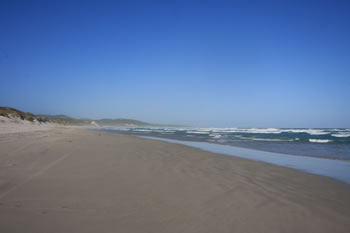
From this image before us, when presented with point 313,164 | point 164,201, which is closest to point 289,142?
point 313,164

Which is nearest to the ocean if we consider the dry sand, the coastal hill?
the dry sand

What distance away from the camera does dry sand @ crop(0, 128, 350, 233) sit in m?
2.65

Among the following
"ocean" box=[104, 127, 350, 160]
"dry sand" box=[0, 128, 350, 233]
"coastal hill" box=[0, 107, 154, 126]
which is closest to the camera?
"dry sand" box=[0, 128, 350, 233]

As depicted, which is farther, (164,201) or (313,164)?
(313,164)

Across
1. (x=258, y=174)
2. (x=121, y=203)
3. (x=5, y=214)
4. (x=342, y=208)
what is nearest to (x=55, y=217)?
(x=5, y=214)

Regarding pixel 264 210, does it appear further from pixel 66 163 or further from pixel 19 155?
pixel 19 155

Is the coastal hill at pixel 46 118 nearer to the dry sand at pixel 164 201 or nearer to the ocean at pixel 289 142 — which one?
the ocean at pixel 289 142

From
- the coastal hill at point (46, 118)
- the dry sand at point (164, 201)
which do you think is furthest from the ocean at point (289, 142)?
the coastal hill at point (46, 118)

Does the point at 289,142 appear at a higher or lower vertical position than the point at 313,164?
higher

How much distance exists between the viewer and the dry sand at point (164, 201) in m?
2.65

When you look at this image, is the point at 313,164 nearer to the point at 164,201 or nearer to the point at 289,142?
the point at 164,201

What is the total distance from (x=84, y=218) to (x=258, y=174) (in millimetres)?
4605

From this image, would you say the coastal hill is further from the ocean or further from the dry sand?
the dry sand

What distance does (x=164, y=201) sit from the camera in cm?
348
